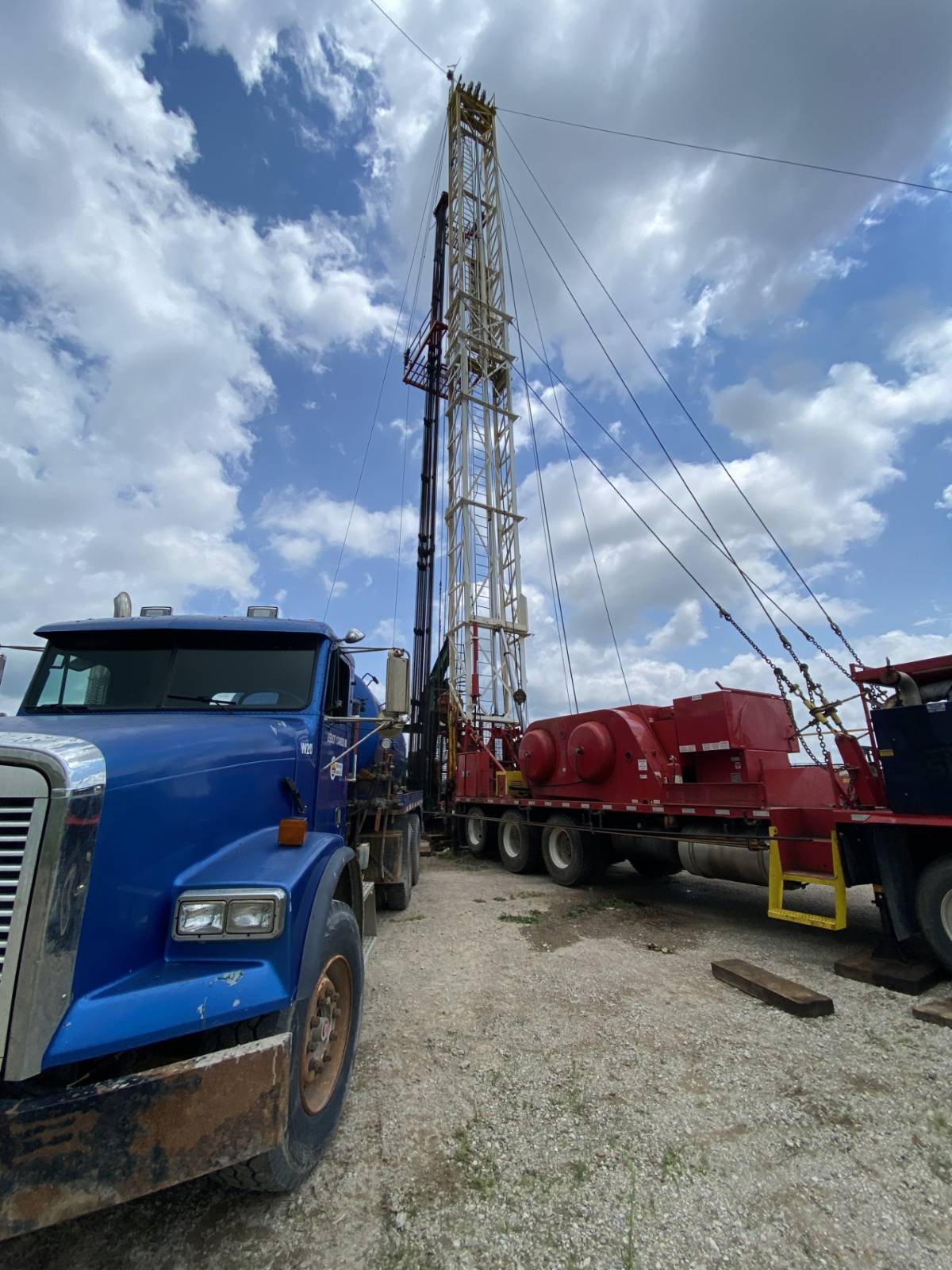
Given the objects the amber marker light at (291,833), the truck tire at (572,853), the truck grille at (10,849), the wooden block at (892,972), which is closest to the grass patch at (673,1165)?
the amber marker light at (291,833)

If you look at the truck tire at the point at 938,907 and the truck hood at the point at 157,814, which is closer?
the truck hood at the point at 157,814

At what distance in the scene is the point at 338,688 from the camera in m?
4.49

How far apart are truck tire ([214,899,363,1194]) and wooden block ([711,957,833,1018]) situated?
331 centimetres

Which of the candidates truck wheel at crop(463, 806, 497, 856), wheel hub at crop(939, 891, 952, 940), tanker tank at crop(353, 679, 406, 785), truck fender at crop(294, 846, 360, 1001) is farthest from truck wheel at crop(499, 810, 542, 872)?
truck fender at crop(294, 846, 360, 1001)

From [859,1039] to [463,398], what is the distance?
1671 centimetres

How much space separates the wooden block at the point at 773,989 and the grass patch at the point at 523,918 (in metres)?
2.32

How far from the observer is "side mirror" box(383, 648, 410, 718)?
3844 mm

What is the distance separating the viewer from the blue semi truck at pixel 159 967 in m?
1.79

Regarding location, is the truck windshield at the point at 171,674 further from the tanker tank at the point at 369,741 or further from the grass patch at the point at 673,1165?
the grass patch at the point at 673,1165

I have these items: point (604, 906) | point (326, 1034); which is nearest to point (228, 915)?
point (326, 1034)

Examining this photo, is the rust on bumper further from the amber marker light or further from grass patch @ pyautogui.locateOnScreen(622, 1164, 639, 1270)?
grass patch @ pyautogui.locateOnScreen(622, 1164, 639, 1270)

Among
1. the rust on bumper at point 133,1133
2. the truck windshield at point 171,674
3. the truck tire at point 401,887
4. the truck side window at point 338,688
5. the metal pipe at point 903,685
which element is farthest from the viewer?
the truck tire at point 401,887

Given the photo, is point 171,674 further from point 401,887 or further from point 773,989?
point 773,989

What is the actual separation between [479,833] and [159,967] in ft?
34.9
